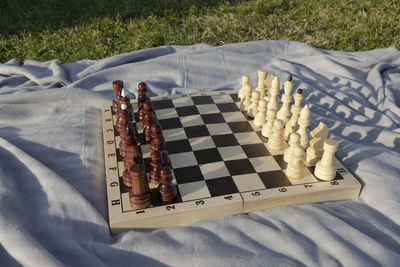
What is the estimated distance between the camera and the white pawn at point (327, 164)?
162cm

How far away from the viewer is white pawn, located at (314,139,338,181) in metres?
1.62

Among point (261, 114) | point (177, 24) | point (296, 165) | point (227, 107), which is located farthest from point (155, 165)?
point (177, 24)

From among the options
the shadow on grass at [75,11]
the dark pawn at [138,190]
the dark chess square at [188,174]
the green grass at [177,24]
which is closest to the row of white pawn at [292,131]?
the dark chess square at [188,174]

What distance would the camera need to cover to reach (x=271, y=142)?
6.22 ft

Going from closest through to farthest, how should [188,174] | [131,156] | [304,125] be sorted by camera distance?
1. [131,156]
2. [188,174]
3. [304,125]

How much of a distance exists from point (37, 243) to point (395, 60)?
9.50 ft

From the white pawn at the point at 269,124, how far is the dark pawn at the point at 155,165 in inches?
25.1

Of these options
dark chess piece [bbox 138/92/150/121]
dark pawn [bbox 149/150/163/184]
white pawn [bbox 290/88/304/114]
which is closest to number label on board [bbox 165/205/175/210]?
dark pawn [bbox 149/150/163/184]

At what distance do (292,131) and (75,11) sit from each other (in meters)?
3.38

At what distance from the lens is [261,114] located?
2.06 meters

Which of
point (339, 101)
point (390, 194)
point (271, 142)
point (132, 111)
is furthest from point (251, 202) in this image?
point (339, 101)

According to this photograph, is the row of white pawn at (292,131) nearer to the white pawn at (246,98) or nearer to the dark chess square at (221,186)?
the white pawn at (246,98)

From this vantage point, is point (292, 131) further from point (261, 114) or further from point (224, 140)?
point (224, 140)

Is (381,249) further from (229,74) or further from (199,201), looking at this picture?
(229,74)
